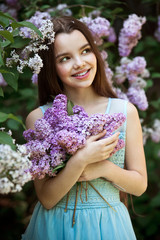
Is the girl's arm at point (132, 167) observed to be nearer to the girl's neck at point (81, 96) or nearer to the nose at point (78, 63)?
the girl's neck at point (81, 96)

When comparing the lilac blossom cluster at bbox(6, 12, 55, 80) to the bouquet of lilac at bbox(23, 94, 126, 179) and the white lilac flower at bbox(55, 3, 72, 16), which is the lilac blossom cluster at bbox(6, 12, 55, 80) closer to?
the bouquet of lilac at bbox(23, 94, 126, 179)

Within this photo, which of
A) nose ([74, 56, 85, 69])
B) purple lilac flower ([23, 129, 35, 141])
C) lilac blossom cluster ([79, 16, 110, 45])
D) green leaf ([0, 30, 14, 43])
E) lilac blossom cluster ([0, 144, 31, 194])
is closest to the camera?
lilac blossom cluster ([0, 144, 31, 194])

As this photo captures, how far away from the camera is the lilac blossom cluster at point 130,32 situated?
2191 mm

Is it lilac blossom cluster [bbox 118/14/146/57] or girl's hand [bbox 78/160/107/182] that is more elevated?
lilac blossom cluster [bbox 118/14/146/57]

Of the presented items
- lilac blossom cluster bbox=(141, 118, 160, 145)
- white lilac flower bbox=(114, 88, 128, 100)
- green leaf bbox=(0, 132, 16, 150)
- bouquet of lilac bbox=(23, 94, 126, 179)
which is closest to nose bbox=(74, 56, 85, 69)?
bouquet of lilac bbox=(23, 94, 126, 179)

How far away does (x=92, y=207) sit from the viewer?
4.85 ft

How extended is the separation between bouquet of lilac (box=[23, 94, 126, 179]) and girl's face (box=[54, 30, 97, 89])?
260 millimetres

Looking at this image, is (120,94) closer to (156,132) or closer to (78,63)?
(156,132)

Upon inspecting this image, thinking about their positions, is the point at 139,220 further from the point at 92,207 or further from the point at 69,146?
the point at 69,146

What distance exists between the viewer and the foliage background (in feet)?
8.04

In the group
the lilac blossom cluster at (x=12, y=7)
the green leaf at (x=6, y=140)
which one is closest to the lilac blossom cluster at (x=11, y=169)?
the green leaf at (x=6, y=140)

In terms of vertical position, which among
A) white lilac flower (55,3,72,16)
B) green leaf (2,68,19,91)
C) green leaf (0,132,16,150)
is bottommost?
green leaf (0,132,16,150)

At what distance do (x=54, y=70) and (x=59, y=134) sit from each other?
0.56m

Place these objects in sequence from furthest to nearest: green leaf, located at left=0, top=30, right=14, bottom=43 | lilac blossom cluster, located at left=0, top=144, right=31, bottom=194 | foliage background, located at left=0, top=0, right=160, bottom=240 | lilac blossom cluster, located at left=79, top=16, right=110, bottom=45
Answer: foliage background, located at left=0, top=0, right=160, bottom=240 → lilac blossom cluster, located at left=79, top=16, right=110, bottom=45 → green leaf, located at left=0, top=30, right=14, bottom=43 → lilac blossom cluster, located at left=0, top=144, right=31, bottom=194
